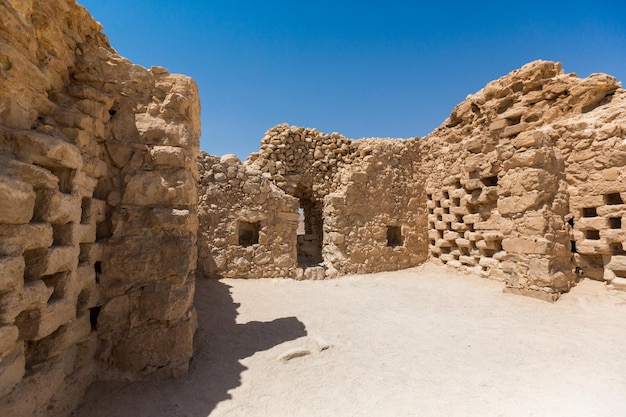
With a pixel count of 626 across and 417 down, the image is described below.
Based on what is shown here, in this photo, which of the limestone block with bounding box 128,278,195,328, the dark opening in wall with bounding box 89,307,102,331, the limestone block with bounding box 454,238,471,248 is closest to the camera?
the dark opening in wall with bounding box 89,307,102,331

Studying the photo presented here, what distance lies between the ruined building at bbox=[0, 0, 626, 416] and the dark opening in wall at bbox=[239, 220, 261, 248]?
7 cm

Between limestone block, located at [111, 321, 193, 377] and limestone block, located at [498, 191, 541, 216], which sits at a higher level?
limestone block, located at [498, 191, 541, 216]

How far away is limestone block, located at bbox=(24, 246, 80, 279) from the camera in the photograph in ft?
7.07

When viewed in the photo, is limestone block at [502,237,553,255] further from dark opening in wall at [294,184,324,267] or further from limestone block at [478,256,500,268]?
dark opening in wall at [294,184,324,267]

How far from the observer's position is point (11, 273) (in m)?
1.89

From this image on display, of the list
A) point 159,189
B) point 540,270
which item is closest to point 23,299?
point 159,189

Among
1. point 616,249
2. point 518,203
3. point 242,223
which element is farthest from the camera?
point 242,223

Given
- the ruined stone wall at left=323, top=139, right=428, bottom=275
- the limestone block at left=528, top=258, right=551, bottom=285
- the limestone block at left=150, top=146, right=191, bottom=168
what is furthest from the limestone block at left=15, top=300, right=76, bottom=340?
the limestone block at left=528, top=258, right=551, bottom=285

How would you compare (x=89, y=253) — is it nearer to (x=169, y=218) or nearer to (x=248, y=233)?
(x=169, y=218)

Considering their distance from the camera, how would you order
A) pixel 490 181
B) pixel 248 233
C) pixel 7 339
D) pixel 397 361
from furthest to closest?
pixel 248 233
pixel 490 181
pixel 397 361
pixel 7 339

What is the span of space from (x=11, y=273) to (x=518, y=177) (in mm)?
7257

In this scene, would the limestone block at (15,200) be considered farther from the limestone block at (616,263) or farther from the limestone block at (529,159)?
the limestone block at (616,263)

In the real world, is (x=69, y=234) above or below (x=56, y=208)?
below

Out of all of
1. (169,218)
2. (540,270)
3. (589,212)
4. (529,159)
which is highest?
(529,159)
